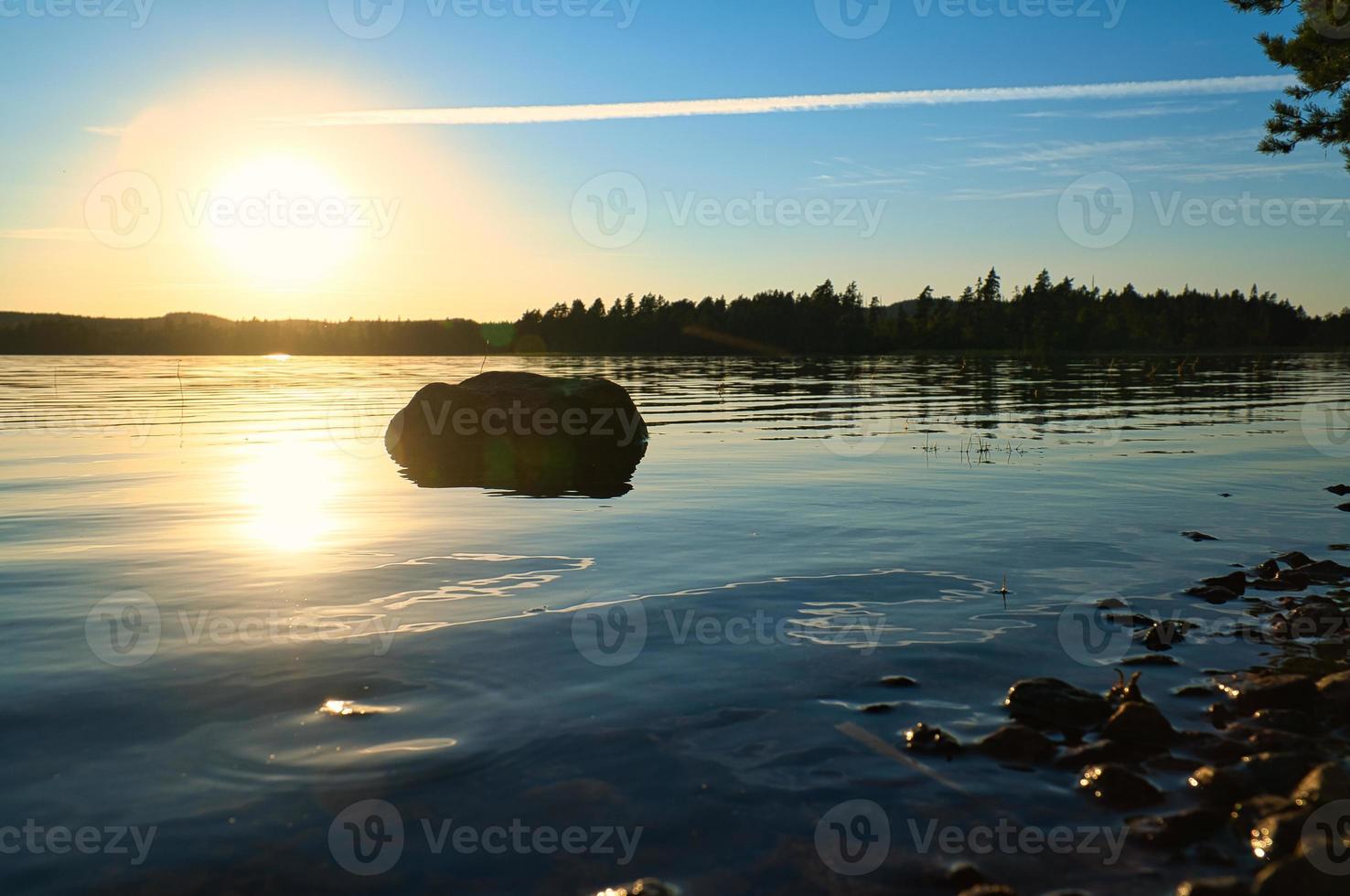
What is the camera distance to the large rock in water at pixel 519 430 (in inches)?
752

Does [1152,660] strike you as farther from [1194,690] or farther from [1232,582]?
[1232,582]

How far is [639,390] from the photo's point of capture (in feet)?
146

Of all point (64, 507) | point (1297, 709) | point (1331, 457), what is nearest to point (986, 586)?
point (1297, 709)

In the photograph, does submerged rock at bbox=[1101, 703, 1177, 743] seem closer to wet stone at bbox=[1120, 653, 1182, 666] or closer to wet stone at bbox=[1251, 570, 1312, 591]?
wet stone at bbox=[1120, 653, 1182, 666]

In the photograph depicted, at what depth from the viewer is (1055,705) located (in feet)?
18.9

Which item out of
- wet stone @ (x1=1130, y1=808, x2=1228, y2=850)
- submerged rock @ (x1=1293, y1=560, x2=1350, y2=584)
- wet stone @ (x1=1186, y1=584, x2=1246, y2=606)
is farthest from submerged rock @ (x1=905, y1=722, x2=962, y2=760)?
submerged rock @ (x1=1293, y1=560, x2=1350, y2=584)

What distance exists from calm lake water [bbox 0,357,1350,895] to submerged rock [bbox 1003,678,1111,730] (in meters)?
0.23

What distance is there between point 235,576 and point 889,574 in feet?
21.9

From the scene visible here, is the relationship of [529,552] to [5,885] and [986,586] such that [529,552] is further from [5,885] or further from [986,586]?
[5,885]

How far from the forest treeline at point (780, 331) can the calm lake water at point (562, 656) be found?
410 ft

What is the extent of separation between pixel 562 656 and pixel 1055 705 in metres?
3.42

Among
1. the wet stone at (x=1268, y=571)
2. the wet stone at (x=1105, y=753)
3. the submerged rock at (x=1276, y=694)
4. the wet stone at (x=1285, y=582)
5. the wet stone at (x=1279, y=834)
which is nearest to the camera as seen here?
the wet stone at (x=1279, y=834)

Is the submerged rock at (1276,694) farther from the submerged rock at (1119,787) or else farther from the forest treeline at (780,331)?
the forest treeline at (780,331)

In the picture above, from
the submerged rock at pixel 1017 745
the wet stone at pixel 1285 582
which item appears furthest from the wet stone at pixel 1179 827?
the wet stone at pixel 1285 582
